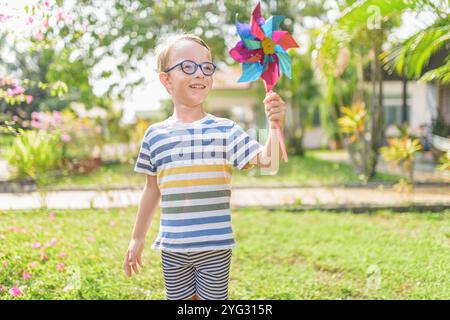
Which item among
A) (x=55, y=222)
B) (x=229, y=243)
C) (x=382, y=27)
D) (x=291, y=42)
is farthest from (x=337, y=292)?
(x=382, y=27)

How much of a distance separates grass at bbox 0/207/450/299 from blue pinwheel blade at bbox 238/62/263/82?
183 cm

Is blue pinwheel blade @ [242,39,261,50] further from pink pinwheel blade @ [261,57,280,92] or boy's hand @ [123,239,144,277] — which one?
boy's hand @ [123,239,144,277]

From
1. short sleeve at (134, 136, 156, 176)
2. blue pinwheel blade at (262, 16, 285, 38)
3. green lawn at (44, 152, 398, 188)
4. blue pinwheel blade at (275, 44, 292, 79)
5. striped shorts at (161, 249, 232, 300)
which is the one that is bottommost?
striped shorts at (161, 249, 232, 300)

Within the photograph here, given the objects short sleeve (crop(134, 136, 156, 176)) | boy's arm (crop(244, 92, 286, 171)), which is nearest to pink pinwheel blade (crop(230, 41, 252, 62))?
boy's arm (crop(244, 92, 286, 171))

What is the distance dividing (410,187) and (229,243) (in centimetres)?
557

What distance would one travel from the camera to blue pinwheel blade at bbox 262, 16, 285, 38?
6.86 ft

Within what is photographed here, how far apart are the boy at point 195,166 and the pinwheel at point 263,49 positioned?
15cm

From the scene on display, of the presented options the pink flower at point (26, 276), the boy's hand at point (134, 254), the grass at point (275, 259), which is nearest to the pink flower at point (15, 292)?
the grass at point (275, 259)

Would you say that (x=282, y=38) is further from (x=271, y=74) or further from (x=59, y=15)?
(x=59, y=15)

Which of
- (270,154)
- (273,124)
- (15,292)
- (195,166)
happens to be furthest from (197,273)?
(15,292)

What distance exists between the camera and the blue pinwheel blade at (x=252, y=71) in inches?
86.4

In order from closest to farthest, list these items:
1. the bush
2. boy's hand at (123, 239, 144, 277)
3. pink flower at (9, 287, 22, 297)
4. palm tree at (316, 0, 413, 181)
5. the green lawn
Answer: boy's hand at (123, 239, 144, 277), pink flower at (9, 287, 22, 297), palm tree at (316, 0, 413, 181), the bush, the green lawn
